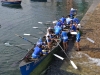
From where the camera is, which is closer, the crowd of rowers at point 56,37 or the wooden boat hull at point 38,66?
the wooden boat hull at point 38,66

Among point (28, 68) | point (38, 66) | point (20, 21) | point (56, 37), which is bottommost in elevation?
point (20, 21)

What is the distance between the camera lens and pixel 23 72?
1549 centimetres

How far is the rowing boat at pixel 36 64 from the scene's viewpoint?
15.6 m

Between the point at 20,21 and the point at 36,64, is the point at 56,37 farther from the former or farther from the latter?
the point at 20,21

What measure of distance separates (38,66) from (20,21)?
62.8ft

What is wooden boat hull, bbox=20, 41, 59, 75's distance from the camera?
615 inches

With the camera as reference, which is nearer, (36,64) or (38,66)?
(36,64)

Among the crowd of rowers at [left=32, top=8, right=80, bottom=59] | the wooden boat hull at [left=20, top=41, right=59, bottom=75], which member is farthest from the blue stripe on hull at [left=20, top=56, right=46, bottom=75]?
the crowd of rowers at [left=32, top=8, right=80, bottom=59]

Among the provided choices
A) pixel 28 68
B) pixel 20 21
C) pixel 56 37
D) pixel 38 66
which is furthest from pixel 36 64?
pixel 20 21

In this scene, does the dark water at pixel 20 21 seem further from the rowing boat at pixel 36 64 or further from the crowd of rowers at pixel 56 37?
the crowd of rowers at pixel 56 37

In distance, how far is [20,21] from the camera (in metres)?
34.9

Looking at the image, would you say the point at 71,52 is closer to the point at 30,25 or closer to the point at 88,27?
the point at 88,27

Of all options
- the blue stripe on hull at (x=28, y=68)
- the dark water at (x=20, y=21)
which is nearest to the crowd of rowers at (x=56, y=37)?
the blue stripe on hull at (x=28, y=68)

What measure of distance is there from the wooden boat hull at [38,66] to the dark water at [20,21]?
2.02 metres
